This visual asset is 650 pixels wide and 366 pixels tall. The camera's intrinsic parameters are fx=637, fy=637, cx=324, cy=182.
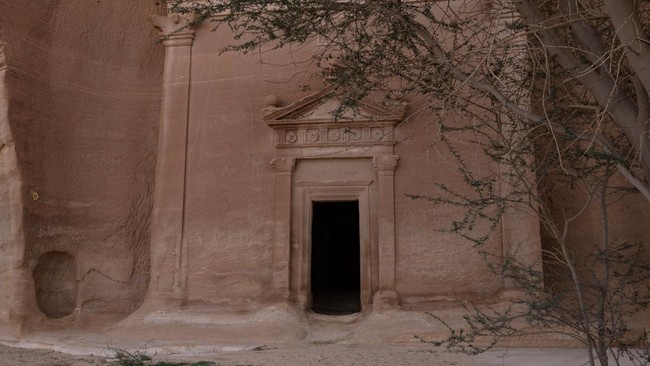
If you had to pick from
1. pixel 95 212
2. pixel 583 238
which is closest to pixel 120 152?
pixel 95 212

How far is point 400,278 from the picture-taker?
8.97m

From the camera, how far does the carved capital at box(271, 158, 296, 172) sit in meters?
9.60

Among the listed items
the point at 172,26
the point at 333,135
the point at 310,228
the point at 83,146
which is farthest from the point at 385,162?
the point at 83,146

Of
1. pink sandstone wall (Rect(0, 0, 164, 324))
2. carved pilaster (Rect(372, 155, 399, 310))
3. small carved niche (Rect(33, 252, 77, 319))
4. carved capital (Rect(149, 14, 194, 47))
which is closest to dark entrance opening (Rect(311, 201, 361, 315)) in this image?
carved pilaster (Rect(372, 155, 399, 310))

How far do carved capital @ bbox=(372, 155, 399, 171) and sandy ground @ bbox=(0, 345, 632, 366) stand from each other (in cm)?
265

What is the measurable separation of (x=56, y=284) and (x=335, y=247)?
717 cm

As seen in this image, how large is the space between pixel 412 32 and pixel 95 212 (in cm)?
660

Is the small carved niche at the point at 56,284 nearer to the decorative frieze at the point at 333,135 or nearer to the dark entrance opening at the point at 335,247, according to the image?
the decorative frieze at the point at 333,135

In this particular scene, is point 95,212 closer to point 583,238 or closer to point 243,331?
point 243,331

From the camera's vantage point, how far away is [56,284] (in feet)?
31.5

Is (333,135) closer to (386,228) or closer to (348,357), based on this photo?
(386,228)

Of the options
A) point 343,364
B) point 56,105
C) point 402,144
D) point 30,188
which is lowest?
point 343,364

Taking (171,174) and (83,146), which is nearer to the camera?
(171,174)

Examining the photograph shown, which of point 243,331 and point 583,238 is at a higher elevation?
point 583,238
